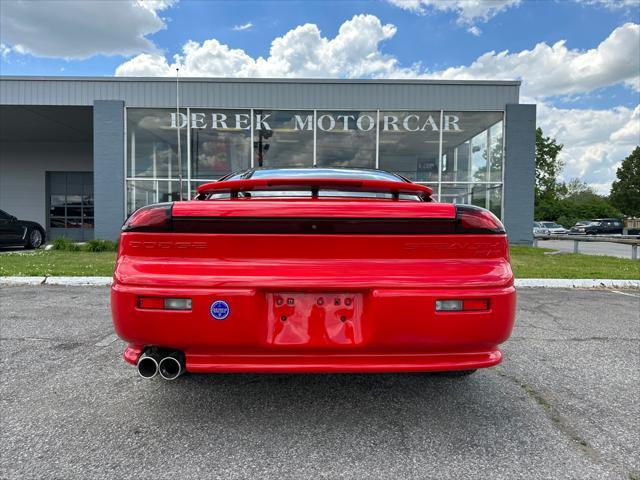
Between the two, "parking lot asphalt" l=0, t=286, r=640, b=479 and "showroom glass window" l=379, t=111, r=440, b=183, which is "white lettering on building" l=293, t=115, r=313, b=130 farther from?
"parking lot asphalt" l=0, t=286, r=640, b=479

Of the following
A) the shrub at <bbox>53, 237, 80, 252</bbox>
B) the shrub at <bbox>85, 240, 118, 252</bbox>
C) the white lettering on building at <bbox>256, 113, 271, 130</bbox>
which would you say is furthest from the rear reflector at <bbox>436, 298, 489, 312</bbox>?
the white lettering on building at <bbox>256, 113, 271, 130</bbox>

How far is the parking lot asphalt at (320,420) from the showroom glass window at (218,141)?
10602 millimetres

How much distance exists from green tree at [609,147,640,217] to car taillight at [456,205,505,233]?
6417cm

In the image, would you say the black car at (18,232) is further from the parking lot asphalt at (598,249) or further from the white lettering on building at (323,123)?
the parking lot asphalt at (598,249)

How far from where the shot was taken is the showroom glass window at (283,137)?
1347 centimetres

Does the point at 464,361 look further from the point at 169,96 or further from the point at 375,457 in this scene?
the point at 169,96

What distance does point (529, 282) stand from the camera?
6.94 m

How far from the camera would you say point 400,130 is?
535 inches

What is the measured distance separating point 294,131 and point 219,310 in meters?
12.2

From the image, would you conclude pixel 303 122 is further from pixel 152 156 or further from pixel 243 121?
pixel 152 156

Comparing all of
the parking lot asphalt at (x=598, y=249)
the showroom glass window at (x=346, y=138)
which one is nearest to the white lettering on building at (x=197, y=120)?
the showroom glass window at (x=346, y=138)

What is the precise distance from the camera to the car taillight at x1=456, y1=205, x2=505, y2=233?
211cm

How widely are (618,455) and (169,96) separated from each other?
13.8 metres

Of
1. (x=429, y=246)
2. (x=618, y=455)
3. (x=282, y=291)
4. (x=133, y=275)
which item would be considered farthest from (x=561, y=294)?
(x=133, y=275)
